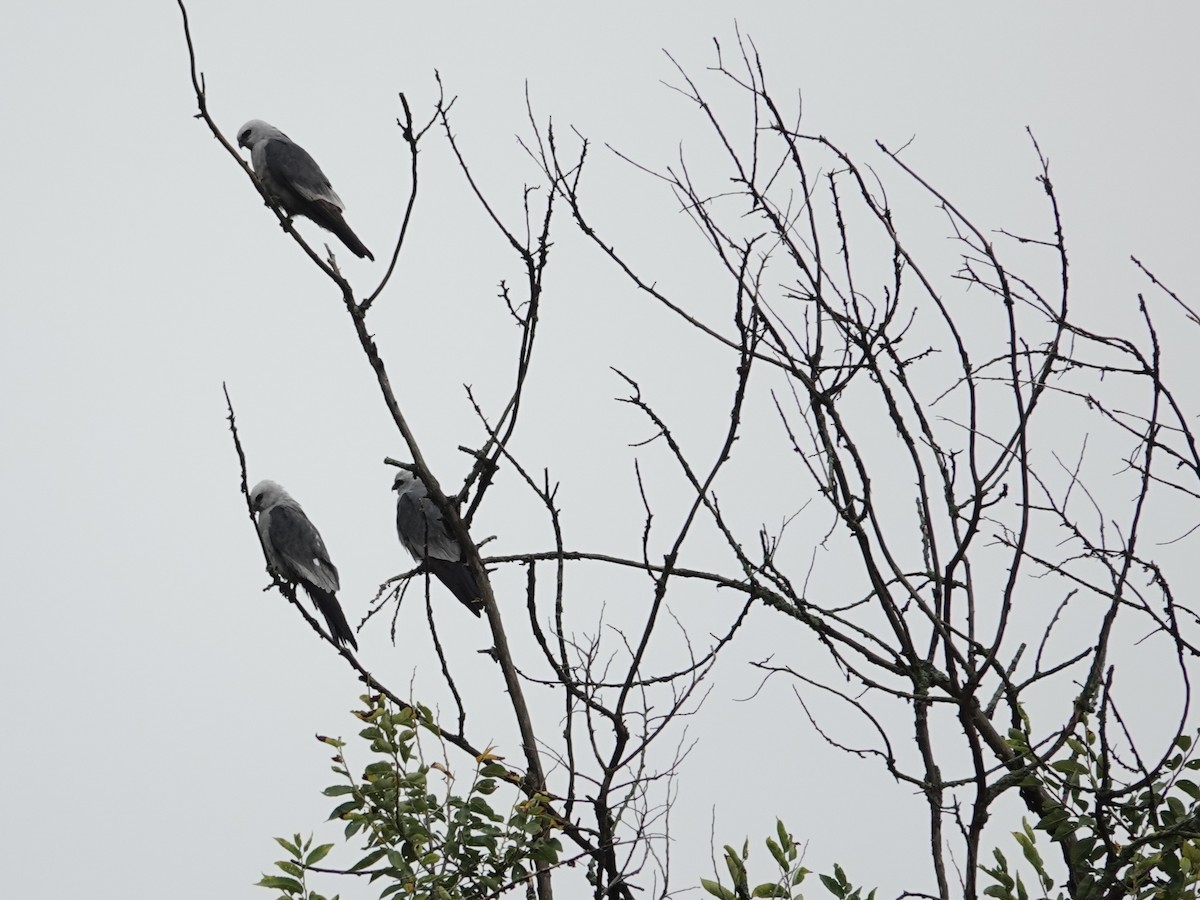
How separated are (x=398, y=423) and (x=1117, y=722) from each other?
6.05 feet

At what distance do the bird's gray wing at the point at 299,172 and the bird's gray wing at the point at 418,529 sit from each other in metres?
2.01

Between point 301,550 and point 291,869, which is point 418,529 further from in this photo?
point 291,869

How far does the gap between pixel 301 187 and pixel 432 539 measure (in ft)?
8.25

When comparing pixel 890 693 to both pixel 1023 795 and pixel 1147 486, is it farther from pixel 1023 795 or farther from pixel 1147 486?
pixel 1147 486

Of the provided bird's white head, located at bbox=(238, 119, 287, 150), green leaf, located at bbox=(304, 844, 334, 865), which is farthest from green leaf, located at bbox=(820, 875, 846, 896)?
bird's white head, located at bbox=(238, 119, 287, 150)

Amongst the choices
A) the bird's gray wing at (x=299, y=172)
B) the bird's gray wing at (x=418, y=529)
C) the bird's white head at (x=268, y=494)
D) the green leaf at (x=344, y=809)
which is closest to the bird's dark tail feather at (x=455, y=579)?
the bird's gray wing at (x=418, y=529)

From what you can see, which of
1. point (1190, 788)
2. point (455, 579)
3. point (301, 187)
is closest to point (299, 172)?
point (301, 187)

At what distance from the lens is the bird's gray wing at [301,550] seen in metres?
6.74

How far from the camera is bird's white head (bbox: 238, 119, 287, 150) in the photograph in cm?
756

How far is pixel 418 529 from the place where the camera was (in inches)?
280

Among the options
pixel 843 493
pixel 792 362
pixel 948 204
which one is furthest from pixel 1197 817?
pixel 948 204

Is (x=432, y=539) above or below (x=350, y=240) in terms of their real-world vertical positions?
below

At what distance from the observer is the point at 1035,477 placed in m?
2.76

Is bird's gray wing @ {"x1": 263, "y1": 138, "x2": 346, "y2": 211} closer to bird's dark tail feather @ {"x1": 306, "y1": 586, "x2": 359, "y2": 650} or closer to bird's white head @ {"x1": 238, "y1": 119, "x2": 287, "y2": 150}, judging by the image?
bird's white head @ {"x1": 238, "y1": 119, "x2": 287, "y2": 150}
